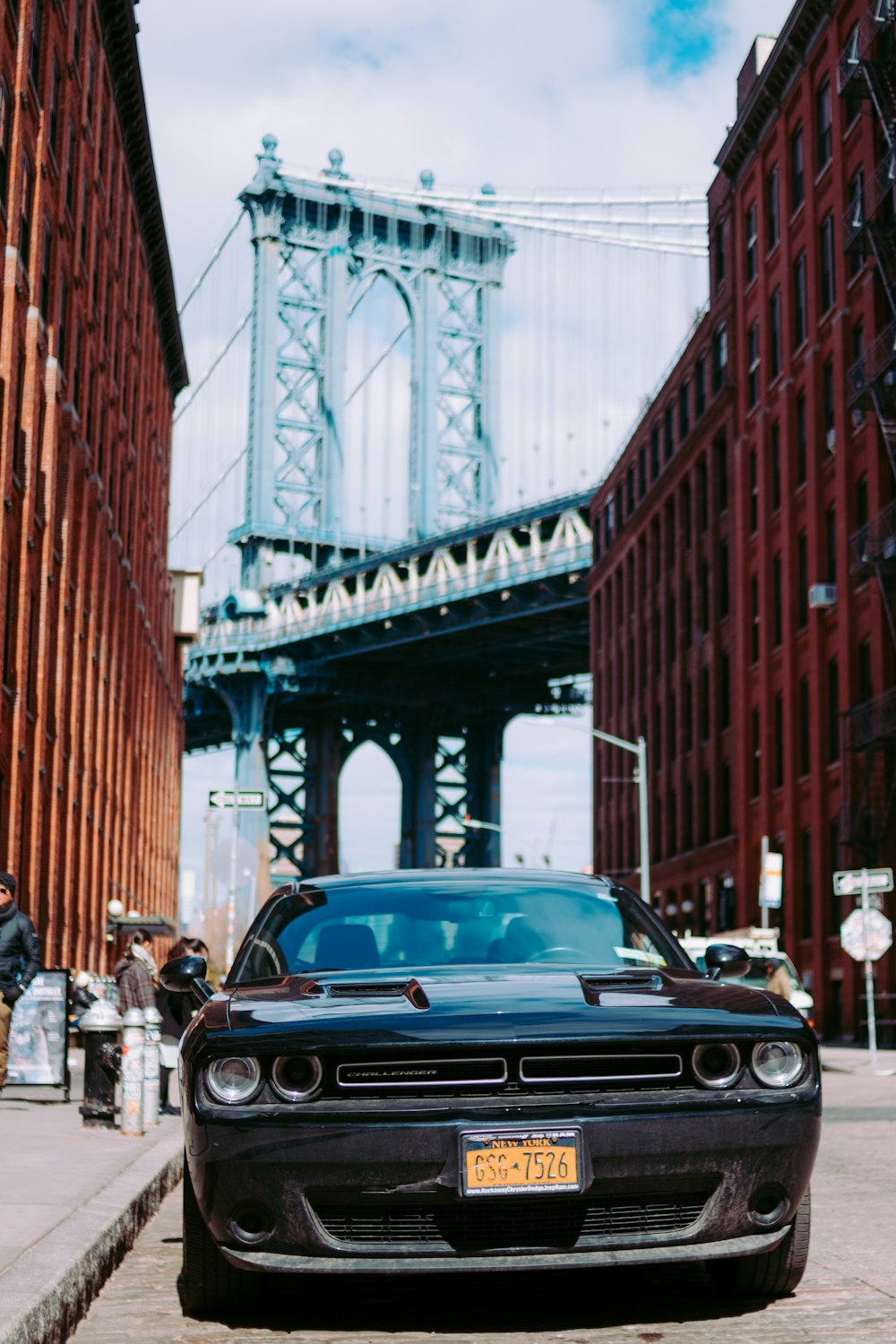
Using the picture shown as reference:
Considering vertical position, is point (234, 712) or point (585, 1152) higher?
point (234, 712)

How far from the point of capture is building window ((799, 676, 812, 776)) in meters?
44.4

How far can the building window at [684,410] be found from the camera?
192 ft

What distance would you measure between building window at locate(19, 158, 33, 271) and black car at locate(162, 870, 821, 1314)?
2744cm

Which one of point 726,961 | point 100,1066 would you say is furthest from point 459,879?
point 100,1066

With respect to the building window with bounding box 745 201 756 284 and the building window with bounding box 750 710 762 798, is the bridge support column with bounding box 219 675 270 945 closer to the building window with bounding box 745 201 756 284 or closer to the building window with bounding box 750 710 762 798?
the building window with bounding box 750 710 762 798

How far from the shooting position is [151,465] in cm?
5825

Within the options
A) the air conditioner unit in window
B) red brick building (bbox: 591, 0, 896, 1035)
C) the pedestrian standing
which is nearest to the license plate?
the pedestrian standing

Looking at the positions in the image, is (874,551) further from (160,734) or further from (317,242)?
(317,242)

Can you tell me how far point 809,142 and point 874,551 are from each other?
529 inches

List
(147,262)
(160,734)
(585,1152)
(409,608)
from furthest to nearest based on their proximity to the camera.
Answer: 1. (409,608)
2. (160,734)
3. (147,262)
4. (585,1152)

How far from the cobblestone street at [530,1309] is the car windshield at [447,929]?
1.11m

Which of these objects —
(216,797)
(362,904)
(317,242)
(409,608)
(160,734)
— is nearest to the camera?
(362,904)

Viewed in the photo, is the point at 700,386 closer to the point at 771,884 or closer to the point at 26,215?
the point at 771,884

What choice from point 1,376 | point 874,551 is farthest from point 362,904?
point 874,551
